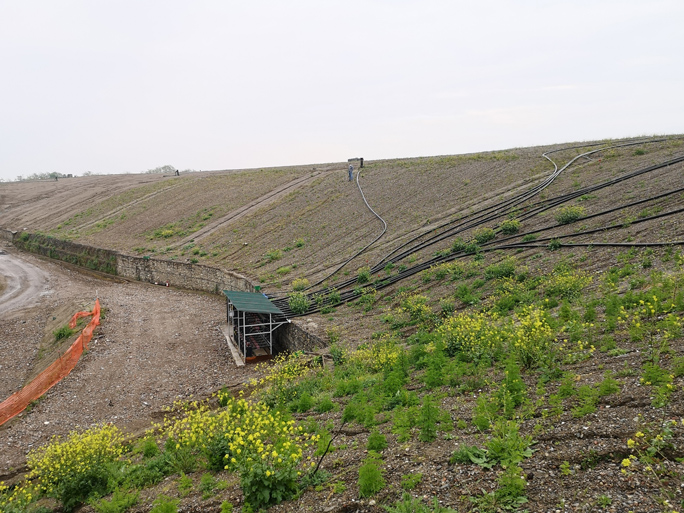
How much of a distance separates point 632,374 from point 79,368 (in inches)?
679

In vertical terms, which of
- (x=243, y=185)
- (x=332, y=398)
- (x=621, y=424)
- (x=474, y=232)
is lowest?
(x=332, y=398)

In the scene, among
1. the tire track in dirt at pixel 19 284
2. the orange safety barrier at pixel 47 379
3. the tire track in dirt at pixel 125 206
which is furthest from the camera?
the tire track in dirt at pixel 125 206

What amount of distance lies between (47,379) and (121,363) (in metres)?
2.44

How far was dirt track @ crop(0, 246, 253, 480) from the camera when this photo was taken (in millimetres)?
12734

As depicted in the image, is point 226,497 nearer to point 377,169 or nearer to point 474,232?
point 474,232

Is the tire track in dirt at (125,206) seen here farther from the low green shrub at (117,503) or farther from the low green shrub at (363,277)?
the low green shrub at (117,503)

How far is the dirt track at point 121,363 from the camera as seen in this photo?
12734 millimetres

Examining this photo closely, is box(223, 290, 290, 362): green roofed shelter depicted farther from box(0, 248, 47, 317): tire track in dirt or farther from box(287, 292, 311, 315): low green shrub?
box(0, 248, 47, 317): tire track in dirt

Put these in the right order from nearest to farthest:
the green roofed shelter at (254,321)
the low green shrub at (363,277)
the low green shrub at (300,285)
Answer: the green roofed shelter at (254,321) → the low green shrub at (363,277) → the low green shrub at (300,285)

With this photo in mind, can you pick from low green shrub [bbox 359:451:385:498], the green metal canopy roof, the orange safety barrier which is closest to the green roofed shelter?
the green metal canopy roof

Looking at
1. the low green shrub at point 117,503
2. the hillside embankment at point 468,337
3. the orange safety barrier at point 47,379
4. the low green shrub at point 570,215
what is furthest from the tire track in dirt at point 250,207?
the low green shrub at point 117,503

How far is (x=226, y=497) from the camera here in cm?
634

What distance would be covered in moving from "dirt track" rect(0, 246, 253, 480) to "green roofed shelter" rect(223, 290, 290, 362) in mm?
861

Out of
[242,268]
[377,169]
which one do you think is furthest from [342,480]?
[377,169]
